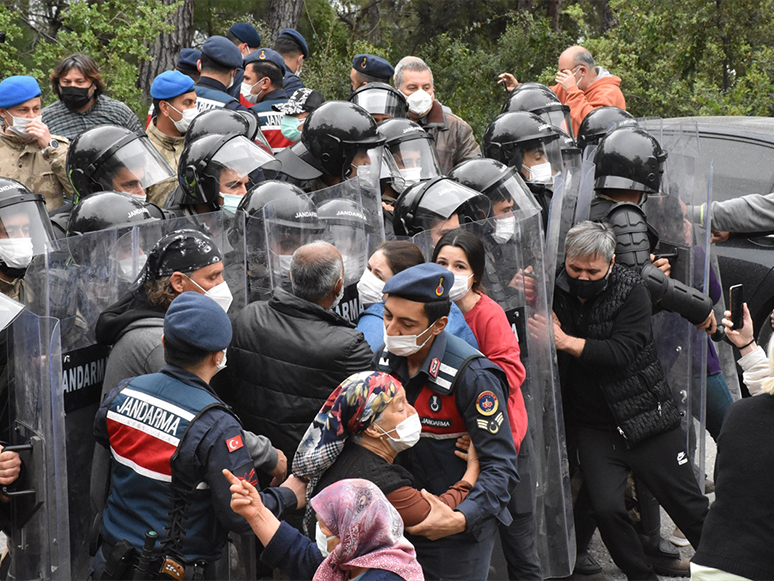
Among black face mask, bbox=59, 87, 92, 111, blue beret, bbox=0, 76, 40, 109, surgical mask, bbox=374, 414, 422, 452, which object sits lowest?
surgical mask, bbox=374, 414, 422, 452

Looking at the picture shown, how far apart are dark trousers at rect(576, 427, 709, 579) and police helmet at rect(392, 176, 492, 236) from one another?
3.84 ft

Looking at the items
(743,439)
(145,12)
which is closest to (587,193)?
(743,439)

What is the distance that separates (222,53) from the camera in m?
6.68

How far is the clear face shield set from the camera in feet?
15.1

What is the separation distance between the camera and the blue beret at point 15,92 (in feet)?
17.4

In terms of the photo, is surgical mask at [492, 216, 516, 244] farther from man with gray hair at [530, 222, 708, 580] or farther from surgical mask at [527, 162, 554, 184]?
surgical mask at [527, 162, 554, 184]

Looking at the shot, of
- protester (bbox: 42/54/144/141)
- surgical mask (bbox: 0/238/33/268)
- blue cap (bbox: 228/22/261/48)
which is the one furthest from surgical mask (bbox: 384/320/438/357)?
blue cap (bbox: 228/22/261/48)

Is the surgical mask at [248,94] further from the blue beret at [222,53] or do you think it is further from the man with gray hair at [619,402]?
the man with gray hair at [619,402]

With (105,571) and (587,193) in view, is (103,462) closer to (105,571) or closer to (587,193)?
(105,571)

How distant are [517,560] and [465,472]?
754 mm

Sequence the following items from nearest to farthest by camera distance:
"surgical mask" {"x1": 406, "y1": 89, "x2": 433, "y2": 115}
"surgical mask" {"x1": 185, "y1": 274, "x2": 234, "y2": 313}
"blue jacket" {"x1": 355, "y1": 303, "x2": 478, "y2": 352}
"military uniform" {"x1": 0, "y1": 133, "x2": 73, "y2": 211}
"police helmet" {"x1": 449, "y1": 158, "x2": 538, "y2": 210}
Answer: "surgical mask" {"x1": 185, "y1": 274, "x2": 234, "y2": 313} → "blue jacket" {"x1": 355, "y1": 303, "x2": 478, "y2": 352} → "police helmet" {"x1": 449, "y1": 158, "x2": 538, "y2": 210} → "military uniform" {"x1": 0, "y1": 133, "x2": 73, "y2": 211} → "surgical mask" {"x1": 406, "y1": 89, "x2": 433, "y2": 115}

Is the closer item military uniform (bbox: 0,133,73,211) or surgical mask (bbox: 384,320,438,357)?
surgical mask (bbox: 384,320,438,357)

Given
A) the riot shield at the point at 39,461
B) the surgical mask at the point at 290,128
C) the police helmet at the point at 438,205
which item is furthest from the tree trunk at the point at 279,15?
the riot shield at the point at 39,461

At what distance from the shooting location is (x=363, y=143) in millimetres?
4914
